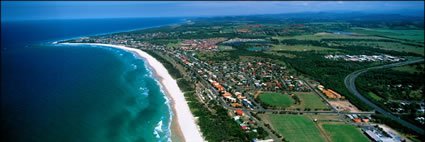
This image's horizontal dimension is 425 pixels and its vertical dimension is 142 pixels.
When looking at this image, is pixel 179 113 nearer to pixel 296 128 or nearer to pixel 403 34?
pixel 296 128

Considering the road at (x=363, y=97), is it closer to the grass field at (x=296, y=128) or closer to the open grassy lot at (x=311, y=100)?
the open grassy lot at (x=311, y=100)

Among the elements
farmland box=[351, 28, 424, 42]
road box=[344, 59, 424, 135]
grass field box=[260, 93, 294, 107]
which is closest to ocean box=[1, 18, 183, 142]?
grass field box=[260, 93, 294, 107]

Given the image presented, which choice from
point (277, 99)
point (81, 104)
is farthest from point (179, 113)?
point (277, 99)

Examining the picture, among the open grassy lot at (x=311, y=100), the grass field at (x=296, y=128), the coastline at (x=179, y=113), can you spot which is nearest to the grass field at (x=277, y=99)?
the open grassy lot at (x=311, y=100)

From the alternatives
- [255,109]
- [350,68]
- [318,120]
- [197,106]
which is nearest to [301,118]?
[318,120]

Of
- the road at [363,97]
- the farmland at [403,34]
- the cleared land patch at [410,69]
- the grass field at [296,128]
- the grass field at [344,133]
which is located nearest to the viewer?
the grass field at [296,128]

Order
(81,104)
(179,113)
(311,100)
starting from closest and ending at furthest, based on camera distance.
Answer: (179,113), (81,104), (311,100)

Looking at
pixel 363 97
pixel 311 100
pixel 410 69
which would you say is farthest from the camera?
pixel 410 69
